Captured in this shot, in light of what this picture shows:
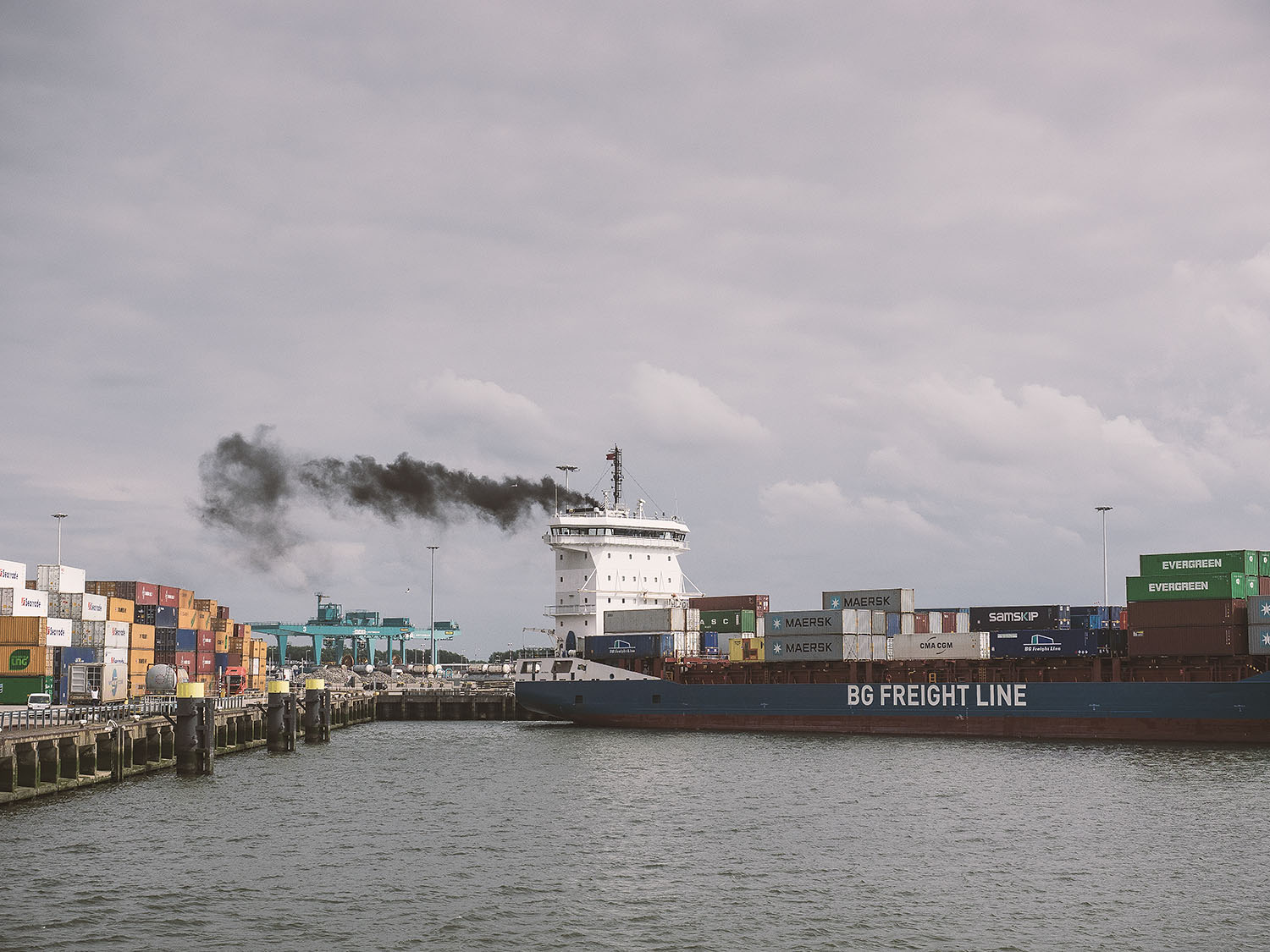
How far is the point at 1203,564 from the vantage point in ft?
151

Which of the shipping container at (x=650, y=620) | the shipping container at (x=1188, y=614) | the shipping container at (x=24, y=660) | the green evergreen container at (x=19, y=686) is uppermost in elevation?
the shipping container at (x=1188, y=614)

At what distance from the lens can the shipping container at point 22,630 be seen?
170 ft

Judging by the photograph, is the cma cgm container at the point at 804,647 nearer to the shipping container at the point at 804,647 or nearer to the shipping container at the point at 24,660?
the shipping container at the point at 804,647

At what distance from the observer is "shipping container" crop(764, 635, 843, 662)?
177ft

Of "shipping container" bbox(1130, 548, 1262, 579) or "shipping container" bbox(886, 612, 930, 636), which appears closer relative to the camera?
"shipping container" bbox(1130, 548, 1262, 579)

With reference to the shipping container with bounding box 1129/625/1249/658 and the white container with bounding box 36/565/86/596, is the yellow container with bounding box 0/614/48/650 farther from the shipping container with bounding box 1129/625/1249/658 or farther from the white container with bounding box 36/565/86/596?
the shipping container with bounding box 1129/625/1249/658

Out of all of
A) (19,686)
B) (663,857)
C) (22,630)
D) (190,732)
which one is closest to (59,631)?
(22,630)

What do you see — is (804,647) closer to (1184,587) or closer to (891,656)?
(891,656)

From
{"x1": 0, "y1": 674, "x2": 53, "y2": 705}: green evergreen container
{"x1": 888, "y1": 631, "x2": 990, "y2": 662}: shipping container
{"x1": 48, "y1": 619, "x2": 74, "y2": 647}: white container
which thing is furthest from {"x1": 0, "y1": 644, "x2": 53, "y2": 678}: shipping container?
{"x1": 888, "y1": 631, "x2": 990, "y2": 662}: shipping container

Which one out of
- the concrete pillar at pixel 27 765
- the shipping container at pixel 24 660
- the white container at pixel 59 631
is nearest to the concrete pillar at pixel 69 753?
the concrete pillar at pixel 27 765

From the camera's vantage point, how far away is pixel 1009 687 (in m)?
50.6

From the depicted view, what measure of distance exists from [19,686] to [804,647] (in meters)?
35.6

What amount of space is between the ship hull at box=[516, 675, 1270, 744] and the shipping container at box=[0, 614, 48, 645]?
23076 millimetres

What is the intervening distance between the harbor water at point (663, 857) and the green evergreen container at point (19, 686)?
→ 14009mm
